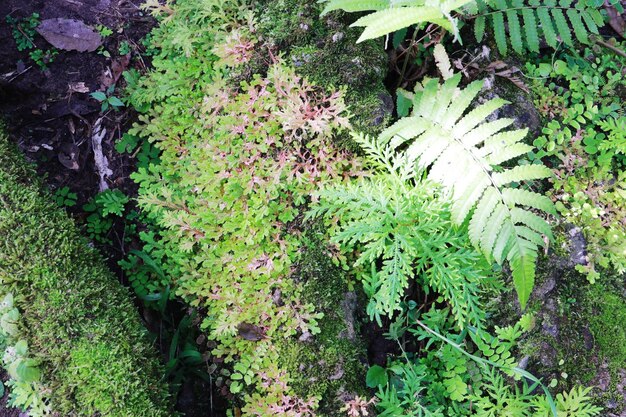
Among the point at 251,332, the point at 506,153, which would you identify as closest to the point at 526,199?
the point at 506,153

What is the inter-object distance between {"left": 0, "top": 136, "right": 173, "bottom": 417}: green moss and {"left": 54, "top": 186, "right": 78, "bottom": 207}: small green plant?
69 centimetres

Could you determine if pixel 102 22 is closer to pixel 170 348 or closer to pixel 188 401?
pixel 170 348

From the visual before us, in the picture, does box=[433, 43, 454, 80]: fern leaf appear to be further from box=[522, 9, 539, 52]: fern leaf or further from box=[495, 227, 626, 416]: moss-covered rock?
box=[495, 227, 626, 416]: moss-covered rock

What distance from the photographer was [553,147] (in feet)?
12.4

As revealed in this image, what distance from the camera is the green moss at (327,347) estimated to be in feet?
10.2

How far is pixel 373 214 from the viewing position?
3.06m

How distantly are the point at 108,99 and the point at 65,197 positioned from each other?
973 millimetres

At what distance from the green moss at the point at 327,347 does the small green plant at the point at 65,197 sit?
2145 mm

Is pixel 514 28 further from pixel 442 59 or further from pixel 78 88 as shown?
pixel 78 88

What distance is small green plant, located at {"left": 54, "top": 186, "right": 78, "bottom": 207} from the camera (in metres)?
3.99

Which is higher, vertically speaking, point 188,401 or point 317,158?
point 317,158

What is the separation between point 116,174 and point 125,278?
0.97m

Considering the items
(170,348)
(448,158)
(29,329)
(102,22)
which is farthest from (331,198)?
(102,22)

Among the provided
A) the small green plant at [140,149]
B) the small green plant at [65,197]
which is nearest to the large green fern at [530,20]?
the small green plant at [140,149]
